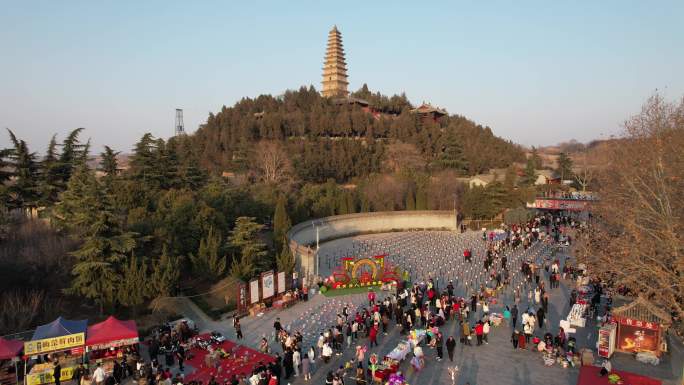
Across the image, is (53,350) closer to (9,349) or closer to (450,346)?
(9,349)

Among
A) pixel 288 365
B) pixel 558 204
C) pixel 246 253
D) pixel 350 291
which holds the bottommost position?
pixel 350 291

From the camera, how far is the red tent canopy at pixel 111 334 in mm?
14297

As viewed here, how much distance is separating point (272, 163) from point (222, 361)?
114 ft

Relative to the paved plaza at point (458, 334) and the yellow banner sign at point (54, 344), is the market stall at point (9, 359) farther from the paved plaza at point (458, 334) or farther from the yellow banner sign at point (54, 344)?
the paved plaza at point (458, 334)

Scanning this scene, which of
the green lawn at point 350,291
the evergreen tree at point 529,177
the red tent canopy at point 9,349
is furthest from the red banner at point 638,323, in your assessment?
the evergreen tree at point 529,177

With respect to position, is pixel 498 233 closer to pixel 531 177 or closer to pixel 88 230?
pixel 531 177

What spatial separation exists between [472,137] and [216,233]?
54135mm

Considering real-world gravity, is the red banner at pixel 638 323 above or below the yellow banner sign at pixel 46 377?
above

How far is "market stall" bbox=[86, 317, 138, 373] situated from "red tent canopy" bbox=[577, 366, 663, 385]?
502 inches

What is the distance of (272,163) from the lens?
48.3 metres

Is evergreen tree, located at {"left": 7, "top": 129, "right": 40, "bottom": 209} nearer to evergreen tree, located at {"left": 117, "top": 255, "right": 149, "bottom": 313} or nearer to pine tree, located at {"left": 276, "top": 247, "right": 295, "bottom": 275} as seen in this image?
evergreen tree, located at {"left": 117, "top": 255, "right": 149, "bottom": 313}

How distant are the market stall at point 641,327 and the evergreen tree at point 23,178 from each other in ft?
97.8

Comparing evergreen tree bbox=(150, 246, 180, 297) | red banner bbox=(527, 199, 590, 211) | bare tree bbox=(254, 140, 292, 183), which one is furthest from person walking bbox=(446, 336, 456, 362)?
bare tree bbox=(254, 140, 292, 183)

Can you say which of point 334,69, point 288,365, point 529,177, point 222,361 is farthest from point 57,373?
point 334,69
